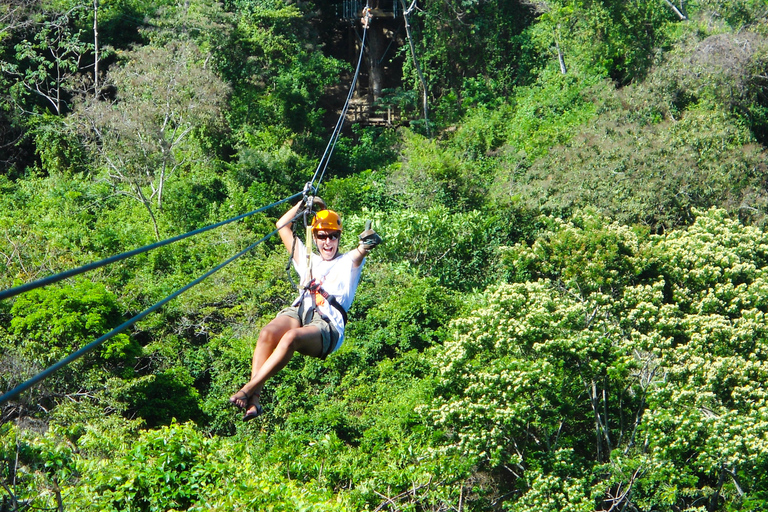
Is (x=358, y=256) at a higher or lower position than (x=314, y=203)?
lower

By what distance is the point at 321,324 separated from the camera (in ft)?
20.2

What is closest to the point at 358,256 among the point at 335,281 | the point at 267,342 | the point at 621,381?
the point at 335,281

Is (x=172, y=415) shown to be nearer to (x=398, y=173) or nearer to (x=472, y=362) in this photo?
(x=472, y=362)

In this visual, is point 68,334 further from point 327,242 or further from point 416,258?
point 327,242

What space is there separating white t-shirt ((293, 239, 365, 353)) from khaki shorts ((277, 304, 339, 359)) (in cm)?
4

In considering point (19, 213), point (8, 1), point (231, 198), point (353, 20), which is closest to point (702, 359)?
point (231, 198)

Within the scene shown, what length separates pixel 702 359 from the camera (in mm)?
12430

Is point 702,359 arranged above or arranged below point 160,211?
below

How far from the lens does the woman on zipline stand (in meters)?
5.84

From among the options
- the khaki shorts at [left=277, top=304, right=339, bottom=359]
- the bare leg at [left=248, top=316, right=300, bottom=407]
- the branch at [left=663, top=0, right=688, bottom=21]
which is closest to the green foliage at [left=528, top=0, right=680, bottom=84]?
→ the branch at [left=663, top=0, right=688, bottom=21]

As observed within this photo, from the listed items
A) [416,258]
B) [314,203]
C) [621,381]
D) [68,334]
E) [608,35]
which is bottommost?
[621,381]

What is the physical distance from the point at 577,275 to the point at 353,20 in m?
12.7

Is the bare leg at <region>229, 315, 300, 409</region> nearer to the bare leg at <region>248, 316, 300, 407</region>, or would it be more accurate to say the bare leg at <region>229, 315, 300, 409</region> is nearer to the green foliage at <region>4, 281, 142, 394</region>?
the bare leg at <region>248, 316, 300, 407</region>

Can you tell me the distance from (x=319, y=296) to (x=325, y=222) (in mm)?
549
